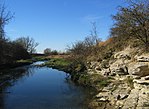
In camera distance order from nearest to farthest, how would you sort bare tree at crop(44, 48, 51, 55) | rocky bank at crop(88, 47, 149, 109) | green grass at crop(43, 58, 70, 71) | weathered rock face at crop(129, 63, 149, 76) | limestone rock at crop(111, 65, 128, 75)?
rocky bank at crop(88, 47, 149, 109) < weathered rock face at crop(129, 63, 149, 76) < limestone rock at crop(111, 65, 128, 75) < green grass at crop(43, 58, 70, 71) < bare tree at crop(44, 48, 51, 55)

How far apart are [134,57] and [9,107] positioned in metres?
10.0

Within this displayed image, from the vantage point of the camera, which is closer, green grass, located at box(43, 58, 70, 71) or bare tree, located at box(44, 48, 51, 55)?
green grass, located at box(43, 58, 70, 71)

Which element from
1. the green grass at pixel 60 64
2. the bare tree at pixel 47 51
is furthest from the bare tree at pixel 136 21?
the bare tree at pixel 47 51

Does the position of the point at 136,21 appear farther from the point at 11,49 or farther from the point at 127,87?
the point at 11,49

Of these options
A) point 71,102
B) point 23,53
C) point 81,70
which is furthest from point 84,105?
point 23,53

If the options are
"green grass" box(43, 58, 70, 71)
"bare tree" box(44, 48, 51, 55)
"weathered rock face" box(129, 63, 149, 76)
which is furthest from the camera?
"bare tree" box(44, 48, 51, 55)

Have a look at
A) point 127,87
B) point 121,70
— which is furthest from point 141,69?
point 121,70

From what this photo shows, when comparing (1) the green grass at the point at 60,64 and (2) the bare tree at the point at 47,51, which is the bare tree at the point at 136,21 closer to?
(1) the green grass at the point at 60,64

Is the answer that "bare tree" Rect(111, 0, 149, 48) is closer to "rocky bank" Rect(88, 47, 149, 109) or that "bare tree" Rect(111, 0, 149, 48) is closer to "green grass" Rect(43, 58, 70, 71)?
"rocky bank" Rect(88, 47, 149, 109)

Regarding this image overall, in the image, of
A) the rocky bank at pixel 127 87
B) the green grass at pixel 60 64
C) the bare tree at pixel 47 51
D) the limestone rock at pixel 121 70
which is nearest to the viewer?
the rocky bank at pixel 127 87

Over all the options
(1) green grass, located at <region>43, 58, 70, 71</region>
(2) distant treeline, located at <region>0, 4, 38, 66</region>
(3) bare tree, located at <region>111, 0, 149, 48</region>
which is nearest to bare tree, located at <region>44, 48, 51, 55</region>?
(2) distant treeline, located at <region>0, 4, 38, 66</region>

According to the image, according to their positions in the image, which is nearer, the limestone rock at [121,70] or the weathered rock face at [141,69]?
the weathered rock face at [141,69]

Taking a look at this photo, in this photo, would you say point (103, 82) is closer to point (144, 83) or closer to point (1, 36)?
point (144, 83)

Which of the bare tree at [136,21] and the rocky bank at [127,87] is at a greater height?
the bare tree at [136,21]
